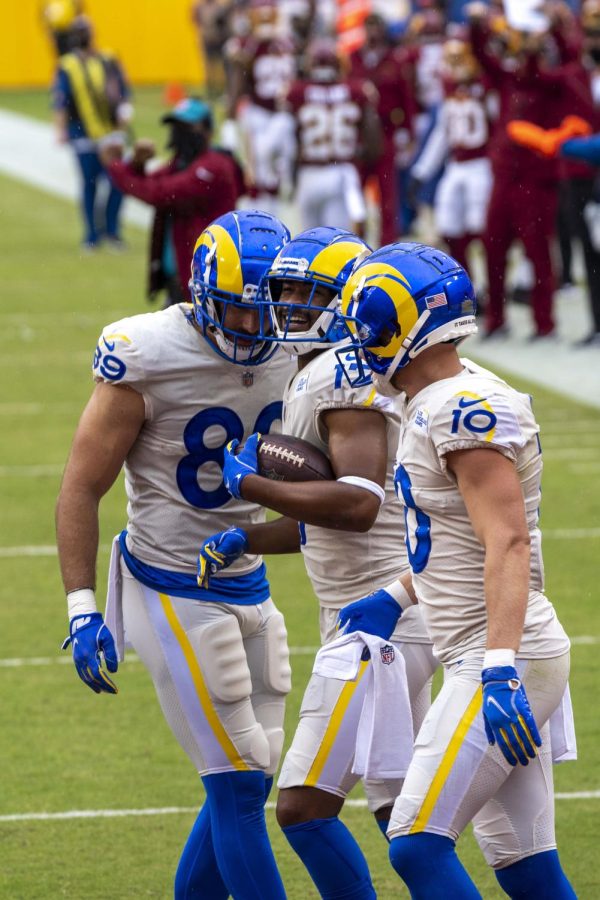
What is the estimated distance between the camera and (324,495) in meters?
4.02

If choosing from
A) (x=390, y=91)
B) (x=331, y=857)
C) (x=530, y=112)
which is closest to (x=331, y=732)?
(x=331, y=857)

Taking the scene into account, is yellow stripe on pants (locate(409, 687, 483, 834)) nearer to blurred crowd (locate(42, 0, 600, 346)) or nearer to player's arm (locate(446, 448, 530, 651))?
player's arm (locate(446, 448, 530, 651))

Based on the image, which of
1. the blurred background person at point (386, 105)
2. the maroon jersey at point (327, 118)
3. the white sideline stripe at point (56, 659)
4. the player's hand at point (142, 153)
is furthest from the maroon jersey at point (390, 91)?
the white sideline stripe at point (56, 659)

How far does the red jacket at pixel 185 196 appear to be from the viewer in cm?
1122

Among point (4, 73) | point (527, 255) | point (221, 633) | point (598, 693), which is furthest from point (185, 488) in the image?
point (4, 73)

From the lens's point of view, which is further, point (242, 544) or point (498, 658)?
point (242, 544)

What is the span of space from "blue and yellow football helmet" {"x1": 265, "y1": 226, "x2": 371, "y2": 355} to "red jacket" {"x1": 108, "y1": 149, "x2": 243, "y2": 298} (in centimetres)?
676

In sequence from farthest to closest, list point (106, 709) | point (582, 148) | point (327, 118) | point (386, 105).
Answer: point (386, 105)
point (327, 118)
point (582, 148)
point (106, 709)

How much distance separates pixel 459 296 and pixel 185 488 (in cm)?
99

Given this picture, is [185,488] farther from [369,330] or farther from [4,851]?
[4,851]

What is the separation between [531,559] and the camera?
3.80 m

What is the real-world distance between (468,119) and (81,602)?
10308 millimetres

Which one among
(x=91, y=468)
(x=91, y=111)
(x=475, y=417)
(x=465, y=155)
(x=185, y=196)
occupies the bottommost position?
(x=91, y=111)

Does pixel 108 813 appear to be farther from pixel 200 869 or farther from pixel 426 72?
pixel 426 72
